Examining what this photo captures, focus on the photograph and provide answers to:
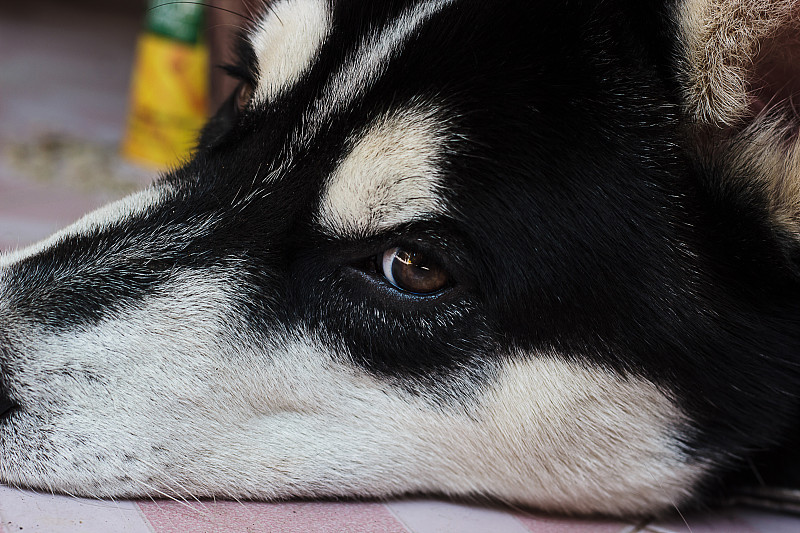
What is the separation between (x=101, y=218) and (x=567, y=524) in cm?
137

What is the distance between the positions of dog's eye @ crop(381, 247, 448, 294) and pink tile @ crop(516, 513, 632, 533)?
652 mm

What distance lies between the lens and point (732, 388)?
180 cm

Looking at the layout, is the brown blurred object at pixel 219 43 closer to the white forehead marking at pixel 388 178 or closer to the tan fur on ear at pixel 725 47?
the white forehead marking at pixel 388 178

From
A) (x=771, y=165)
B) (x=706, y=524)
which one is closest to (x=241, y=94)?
(x=771, y=165)

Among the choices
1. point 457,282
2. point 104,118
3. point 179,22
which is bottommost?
point 457,282

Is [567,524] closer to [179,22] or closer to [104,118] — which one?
[179,22]

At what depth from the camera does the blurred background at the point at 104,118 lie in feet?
11.2

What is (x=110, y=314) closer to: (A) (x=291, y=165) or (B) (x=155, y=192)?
(B) (x=155, y=192)

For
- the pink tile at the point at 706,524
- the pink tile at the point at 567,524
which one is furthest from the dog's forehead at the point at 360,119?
the pink tile at the point at 706,524

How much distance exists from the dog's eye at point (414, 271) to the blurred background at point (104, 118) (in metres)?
1.16

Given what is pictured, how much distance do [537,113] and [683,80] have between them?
345 mm

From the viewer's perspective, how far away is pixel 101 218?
1.91 metres

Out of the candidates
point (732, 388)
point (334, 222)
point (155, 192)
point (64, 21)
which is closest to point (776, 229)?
point (732, 388)

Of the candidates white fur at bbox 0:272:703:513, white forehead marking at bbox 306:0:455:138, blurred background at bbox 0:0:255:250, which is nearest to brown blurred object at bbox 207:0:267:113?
blurred background at bbox 0:0:255:250
